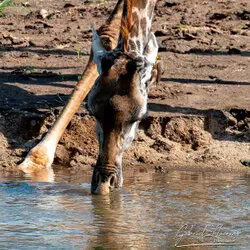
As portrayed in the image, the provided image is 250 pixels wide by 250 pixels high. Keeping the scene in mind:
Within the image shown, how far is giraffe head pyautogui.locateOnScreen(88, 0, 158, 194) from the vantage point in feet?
17.5

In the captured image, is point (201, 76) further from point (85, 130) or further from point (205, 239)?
point (205, 239)

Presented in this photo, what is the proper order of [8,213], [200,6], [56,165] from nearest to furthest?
[8,213]
[56,165]
[200,6]

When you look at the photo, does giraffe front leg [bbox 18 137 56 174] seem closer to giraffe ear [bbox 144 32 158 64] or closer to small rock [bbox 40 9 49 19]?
giraffe ear [bbox 144 32 158 64]

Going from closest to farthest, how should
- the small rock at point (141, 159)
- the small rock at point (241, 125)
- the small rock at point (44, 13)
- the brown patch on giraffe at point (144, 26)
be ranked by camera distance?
the brown patch on giraffe at point (144, 26), the small rock at point (141, 159), the small rock at point (241, 125), the small rock at point (44, 13)

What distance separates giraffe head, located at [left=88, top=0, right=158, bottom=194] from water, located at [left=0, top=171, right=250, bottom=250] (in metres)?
0.18

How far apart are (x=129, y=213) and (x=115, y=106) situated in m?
0.69

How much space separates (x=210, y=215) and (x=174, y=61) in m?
4.69

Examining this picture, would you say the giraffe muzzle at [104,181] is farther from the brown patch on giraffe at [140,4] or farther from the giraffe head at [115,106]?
the brown patch on giraffe at [140,4]

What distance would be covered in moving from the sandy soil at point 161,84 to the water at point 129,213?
67 centimetres

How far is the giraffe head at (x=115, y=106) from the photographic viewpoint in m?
5.35

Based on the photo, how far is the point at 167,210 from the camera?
17.4 feet

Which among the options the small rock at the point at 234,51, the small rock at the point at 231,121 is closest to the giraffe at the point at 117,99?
the small rock at the point at 231,121

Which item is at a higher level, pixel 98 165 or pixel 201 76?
pixel 201 76

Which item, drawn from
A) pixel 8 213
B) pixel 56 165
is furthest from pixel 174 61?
pixel 8 213
